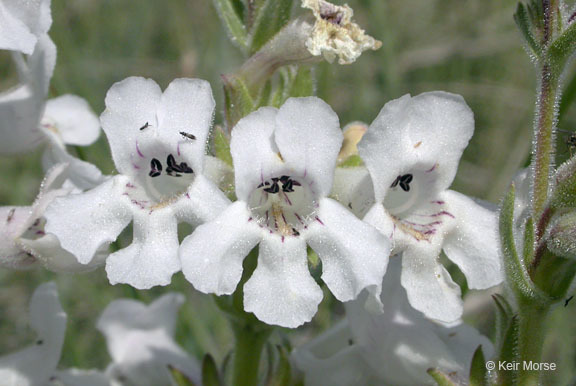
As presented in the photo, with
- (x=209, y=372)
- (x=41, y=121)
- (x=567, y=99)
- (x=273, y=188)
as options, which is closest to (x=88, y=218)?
(x=273, y=188)

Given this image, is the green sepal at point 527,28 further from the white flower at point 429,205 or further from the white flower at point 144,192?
the white flower at point 144,192

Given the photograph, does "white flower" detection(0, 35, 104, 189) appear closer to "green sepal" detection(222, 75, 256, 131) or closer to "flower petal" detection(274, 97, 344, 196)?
"green sepal" detection(222, 75, 256, 131)

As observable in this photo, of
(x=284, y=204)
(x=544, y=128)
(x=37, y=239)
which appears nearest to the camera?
(x=544, y=128)

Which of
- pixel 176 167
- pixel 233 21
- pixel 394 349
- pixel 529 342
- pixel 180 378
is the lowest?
pixel 180 378

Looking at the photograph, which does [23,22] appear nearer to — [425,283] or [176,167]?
[176,167]

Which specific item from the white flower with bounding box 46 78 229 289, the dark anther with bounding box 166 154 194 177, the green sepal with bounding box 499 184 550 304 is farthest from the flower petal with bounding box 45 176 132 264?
the green sepal with bounding box 499 184 550 304

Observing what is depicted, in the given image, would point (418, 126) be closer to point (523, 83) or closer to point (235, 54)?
point (235, 54)
